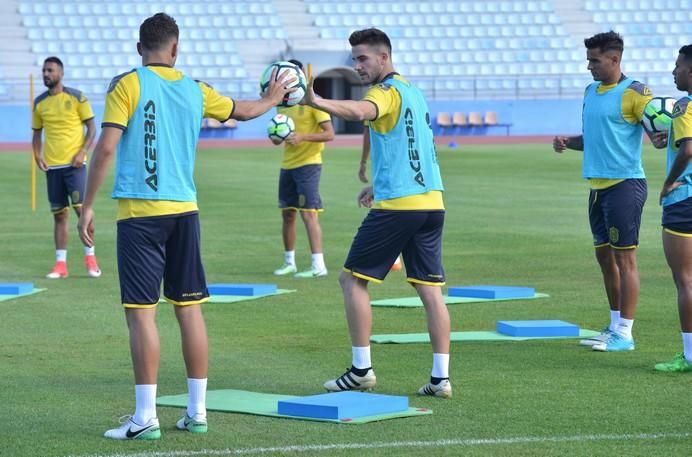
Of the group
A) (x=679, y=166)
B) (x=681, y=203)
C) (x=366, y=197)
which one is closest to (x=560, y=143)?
(x=681, y=203)

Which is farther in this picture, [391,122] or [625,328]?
[625,328]

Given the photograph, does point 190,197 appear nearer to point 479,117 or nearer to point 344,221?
point 344,221

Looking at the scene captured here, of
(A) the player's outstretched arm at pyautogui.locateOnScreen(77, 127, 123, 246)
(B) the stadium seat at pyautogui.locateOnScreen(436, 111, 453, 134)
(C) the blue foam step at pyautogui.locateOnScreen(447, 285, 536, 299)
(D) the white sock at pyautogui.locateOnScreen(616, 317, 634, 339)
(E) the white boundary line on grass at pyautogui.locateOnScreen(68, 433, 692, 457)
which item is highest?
(A) the player's outstretched arm at pyautogui.locateOnScreen(77, 127, 123, 246)

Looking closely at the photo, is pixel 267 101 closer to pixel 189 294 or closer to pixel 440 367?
pixel 189 294

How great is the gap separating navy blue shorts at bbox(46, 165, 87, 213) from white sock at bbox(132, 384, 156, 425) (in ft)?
27.0

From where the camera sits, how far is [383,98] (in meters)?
7.79

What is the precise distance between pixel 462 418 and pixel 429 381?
954mm

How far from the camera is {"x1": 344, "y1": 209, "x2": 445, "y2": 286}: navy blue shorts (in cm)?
803

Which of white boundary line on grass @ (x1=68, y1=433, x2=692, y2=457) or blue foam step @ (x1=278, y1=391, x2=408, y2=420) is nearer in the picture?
white boundary line on grass @ (x1=68, y1=433, x2=692, y2=457)

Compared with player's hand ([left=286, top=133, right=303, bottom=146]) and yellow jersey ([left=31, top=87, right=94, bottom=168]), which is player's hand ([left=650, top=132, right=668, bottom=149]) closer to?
player's hand ([left=286, top=133, right=303, bottom=146])

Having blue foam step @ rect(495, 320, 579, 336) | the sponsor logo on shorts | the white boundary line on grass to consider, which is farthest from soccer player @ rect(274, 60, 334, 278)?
the white boundary line on grass

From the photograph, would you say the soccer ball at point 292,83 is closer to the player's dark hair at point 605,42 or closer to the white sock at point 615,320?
the player's dark hair at point 605,42

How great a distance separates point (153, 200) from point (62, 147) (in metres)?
8.28

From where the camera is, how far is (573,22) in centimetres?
5766
